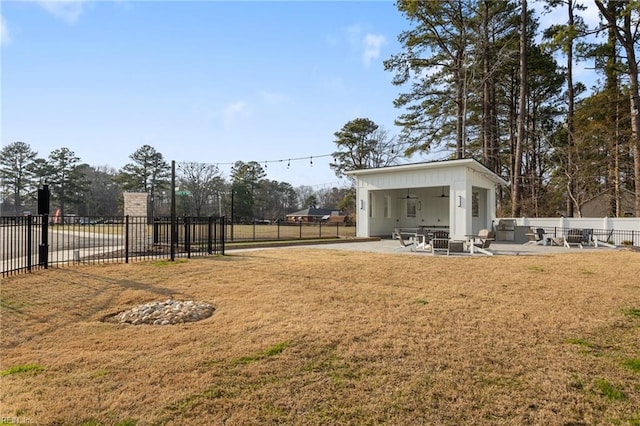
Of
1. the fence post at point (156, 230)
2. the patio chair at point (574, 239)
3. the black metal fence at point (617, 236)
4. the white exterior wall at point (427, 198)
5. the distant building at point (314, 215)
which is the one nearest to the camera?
the fence post at point (156, 230)

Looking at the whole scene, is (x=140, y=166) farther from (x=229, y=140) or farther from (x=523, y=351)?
(x=523, y=351)

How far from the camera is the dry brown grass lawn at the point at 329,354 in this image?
2818 mm

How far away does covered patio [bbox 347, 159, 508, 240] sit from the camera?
1600 centimetres

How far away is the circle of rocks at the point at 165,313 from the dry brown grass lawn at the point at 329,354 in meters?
0.23

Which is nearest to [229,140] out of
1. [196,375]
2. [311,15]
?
[311,15]

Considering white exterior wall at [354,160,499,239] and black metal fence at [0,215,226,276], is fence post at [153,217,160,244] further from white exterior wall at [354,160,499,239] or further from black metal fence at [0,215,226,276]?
white exterior wall at [354,160,499,239]

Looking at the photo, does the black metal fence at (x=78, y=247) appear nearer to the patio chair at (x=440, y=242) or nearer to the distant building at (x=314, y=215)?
the patio chair at (x=440, y=242)

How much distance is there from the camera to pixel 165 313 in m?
5.23

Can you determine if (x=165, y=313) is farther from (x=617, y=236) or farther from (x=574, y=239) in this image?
(x=617, y=236)

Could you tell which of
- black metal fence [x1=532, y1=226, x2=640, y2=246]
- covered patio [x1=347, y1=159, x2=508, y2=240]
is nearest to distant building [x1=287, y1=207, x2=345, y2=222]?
covered patio [x1=347, y1=159, x2=508, y2=240]

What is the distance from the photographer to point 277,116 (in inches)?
778

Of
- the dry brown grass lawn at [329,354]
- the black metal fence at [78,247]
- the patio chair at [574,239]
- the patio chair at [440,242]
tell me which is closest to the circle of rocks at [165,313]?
the dry brown grass lawn at [329,354]

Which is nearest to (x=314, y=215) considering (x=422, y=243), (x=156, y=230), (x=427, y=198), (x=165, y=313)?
(x=427, y=198)

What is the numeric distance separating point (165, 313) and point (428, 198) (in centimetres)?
1785
